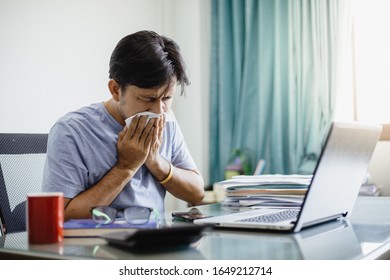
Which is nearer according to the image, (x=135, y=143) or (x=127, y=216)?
(x=127, y=216)

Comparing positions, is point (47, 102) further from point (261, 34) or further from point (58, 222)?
point (58, 222)

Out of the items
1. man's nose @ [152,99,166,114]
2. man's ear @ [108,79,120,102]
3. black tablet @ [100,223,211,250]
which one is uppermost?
man's ear @ [108,79,120,102]

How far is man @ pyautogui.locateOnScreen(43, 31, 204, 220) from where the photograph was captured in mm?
1301

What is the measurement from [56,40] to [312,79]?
54.4 inches

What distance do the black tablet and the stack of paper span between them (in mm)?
571

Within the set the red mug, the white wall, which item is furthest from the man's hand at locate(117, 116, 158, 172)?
the white wall

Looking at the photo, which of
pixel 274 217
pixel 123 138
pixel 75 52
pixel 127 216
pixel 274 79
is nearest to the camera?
pixel 127 216

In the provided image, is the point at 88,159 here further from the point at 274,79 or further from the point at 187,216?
the point at 274,79

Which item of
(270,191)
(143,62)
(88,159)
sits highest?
(143,62)

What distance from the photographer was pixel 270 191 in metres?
1.39

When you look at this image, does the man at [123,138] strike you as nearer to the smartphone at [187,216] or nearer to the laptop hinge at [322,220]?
the smartphone at [187,216]

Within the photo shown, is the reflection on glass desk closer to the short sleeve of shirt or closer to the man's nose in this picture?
the short sleeve of shirt

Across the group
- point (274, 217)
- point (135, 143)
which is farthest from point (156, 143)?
point (274, 217)

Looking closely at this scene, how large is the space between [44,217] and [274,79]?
2.33 meters
